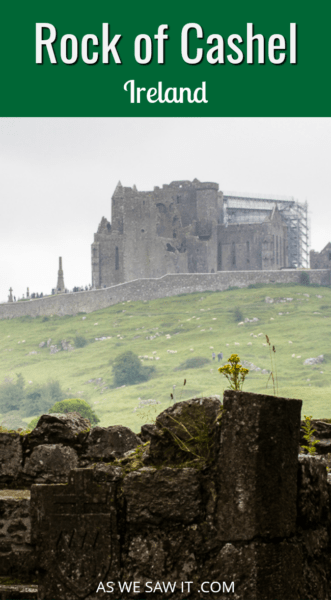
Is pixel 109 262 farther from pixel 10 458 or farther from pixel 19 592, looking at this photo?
pixel 19 592

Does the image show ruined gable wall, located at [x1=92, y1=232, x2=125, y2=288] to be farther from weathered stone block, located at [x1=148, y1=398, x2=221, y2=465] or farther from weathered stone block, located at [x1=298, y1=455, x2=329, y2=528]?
weathered stone block, located at [x1=298, y1=455, x2=329, y2=528]

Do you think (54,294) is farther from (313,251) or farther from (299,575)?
(299,575)

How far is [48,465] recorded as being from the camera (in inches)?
266

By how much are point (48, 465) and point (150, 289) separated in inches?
2792

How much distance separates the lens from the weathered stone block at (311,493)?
465cm

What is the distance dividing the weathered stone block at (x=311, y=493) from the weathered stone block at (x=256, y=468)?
0.39 feet

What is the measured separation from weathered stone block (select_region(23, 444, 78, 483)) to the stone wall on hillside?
2616 inches

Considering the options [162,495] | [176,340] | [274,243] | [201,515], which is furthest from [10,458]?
[274,243]

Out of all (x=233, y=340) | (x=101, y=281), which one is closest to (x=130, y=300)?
(x=101, y=281)

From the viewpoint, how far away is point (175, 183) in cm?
9000

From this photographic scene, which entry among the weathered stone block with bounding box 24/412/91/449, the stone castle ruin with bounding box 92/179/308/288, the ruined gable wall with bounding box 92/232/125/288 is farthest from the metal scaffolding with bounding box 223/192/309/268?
the weathered stone block with bounding box 24/412/91/449

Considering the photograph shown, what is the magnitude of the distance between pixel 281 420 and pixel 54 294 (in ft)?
241

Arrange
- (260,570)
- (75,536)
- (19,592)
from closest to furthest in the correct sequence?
(260,570) < (75,536) < (19,592)

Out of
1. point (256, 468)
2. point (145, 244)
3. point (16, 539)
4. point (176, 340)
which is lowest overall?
point (176, 340)
